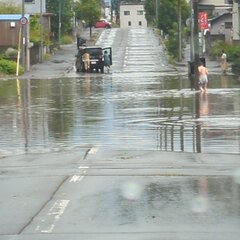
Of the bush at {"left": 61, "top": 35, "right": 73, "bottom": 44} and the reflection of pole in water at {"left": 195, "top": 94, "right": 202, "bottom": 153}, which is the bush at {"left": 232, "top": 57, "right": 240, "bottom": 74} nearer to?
the reflection of pole in water at {"left": 195, "top": 94, "right": 202, "bottom": 153}

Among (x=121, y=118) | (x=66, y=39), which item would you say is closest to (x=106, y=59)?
(x=121, y=118)

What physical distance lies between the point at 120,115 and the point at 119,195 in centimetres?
1302

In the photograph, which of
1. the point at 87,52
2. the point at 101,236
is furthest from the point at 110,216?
the point at 87,52

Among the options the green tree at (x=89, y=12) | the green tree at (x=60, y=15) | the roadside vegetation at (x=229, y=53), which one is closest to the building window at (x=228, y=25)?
the roadside vegetation at (x=229, y=53)

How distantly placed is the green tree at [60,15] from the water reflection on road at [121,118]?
161ft

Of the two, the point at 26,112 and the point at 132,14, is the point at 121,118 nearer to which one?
the point at 26,112

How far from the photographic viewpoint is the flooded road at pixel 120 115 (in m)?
16.8

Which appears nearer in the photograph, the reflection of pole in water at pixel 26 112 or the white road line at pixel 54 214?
the white road line at pixel 54 214

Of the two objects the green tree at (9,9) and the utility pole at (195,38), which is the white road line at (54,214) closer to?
the utility pole at (195,38)

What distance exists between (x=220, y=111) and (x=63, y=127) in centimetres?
565

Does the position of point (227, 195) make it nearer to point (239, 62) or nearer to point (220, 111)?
point (220, 111)

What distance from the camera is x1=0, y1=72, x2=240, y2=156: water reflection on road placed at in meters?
16.8

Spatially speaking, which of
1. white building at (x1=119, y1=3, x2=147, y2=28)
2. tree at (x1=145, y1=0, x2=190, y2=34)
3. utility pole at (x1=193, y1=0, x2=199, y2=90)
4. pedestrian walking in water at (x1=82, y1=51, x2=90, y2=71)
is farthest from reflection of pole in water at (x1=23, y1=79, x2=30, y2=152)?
white building at (x1=119, y1=3, x2=147, y2=28)

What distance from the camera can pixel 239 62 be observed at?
47.2 metres
